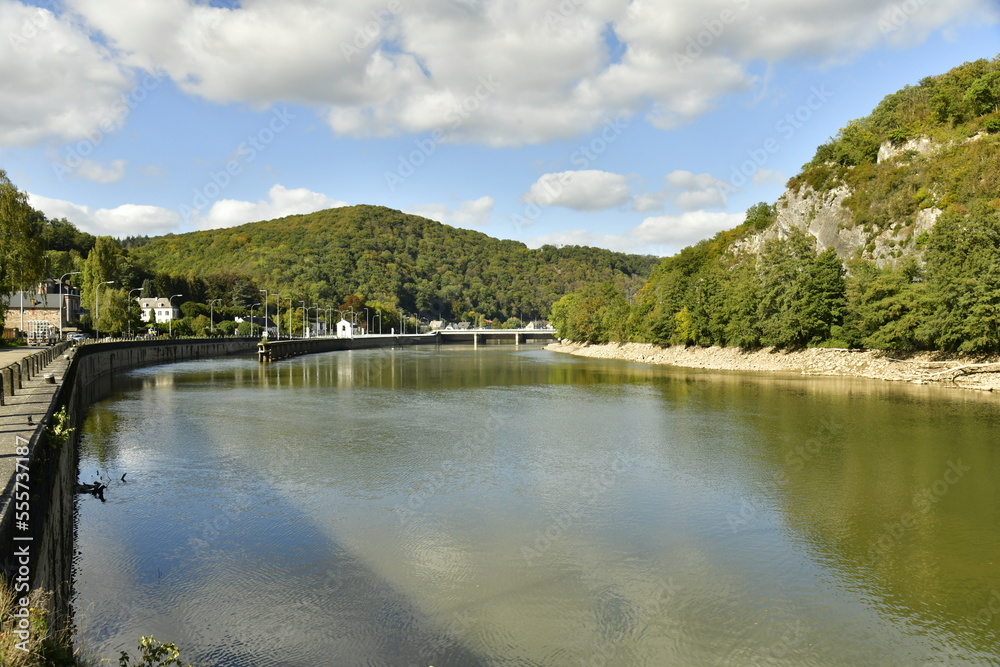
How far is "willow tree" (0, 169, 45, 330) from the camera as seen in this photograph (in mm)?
54562

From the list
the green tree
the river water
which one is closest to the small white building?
the green tree

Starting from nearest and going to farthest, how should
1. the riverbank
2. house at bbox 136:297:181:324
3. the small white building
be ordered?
the riverbank
house at bbox 136:297:181:324
the small white building

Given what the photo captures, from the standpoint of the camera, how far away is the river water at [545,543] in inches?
423

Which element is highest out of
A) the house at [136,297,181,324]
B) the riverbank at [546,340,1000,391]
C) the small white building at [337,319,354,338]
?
the house at [136,297,181,324]

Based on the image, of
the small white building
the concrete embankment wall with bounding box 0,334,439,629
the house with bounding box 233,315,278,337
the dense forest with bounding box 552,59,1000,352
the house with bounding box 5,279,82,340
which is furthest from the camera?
the small white building

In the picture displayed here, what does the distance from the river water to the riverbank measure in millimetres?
21613

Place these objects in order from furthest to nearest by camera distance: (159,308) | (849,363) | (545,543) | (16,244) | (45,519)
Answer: (159,308) < (849,363) < (16,244) < (545,543) < (45,519)

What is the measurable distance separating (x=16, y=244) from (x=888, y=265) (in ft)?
260

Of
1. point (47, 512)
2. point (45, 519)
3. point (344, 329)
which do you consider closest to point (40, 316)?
point (344, 329)

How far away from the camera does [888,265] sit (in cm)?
6712

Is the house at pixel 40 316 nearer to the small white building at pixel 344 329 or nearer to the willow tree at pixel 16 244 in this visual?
the willow tree at pixel 16 244

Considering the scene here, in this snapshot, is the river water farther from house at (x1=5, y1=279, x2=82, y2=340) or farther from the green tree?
house at (x1=5, y1=279, x2=82, y2=340)

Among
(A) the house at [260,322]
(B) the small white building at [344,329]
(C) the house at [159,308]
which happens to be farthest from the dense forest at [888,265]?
(C) the house at [159,308]

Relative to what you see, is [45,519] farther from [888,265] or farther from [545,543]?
[888,265]
